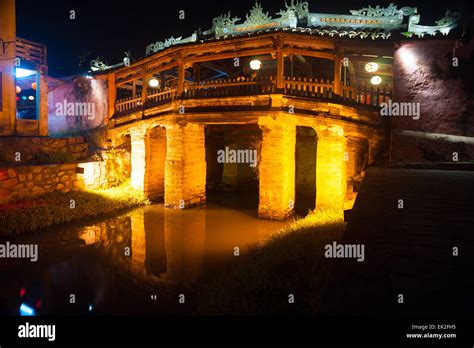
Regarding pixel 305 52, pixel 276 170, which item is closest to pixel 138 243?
pixel 276 170

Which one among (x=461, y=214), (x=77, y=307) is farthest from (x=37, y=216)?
(x=461, y=214)

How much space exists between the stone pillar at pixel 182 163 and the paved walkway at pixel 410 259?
959cm

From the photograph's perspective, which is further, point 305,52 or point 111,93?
point 111,93

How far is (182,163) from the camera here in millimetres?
14578

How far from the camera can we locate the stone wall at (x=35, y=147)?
1407 centimetres

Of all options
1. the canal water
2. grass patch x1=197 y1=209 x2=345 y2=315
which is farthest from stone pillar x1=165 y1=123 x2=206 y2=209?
grass patch x1=197 y1=209 x2=345 y2=315

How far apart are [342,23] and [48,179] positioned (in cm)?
1465

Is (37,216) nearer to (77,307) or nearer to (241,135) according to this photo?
(77,307)

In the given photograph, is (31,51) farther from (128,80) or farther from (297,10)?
(297,10)

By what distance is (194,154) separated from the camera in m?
15.3

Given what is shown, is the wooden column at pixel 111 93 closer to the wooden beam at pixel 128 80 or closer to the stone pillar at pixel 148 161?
the wooden beam at pixel 128 80

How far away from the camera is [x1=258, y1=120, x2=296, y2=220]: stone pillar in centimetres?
1251

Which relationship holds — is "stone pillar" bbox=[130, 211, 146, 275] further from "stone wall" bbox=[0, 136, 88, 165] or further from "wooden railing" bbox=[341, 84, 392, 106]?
"wooden railing" bbox=[341, 84, 392, 106]

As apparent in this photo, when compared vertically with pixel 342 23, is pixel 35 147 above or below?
below
